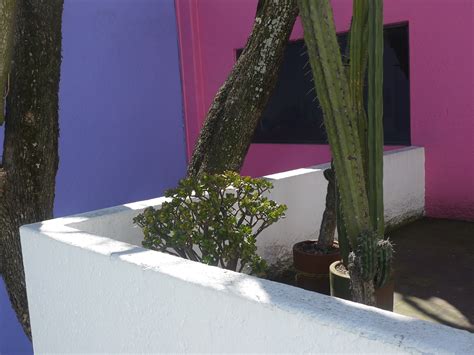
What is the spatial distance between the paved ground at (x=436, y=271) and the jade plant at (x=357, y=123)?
88 centimetres

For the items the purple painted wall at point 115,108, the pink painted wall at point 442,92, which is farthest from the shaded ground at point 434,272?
the purple painted wall at point 115,108

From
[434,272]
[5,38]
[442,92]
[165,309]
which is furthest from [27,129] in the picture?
[442,92]

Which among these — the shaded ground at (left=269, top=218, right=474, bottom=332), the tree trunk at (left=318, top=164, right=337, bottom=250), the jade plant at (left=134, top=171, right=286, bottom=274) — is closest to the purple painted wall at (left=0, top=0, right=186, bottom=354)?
the shaded ground at (left=269, top=218, right=474, bottom=332)

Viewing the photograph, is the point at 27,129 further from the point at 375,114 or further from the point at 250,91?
the point at 375,114

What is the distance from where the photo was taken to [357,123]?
9.15 feet

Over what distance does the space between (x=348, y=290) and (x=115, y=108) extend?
5.38 metres

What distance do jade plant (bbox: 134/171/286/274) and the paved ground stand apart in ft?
4.00

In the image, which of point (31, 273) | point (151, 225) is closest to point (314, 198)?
point (151, 225)

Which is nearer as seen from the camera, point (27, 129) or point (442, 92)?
point (27, 129)

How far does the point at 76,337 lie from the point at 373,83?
81.7 inches

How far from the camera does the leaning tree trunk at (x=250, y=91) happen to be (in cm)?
388

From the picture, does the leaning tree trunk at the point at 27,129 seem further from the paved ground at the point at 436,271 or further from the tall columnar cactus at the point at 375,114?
the paved ground at the point at 436,271

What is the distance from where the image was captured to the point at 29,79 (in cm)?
360

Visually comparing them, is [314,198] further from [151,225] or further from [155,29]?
[155,29]
